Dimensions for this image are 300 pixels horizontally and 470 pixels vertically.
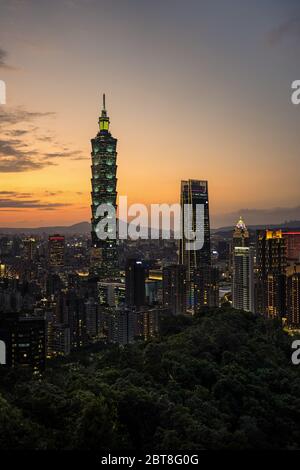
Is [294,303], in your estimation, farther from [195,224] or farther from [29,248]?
[29,248]

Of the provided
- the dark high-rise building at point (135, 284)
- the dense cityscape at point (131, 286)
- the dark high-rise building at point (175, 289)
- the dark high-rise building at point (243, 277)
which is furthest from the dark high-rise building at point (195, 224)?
the dark high-rise building at point (243, 277)

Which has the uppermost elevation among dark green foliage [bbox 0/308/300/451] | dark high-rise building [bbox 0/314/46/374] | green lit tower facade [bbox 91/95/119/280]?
green lit tower facade [bbox 91/95/119/280]

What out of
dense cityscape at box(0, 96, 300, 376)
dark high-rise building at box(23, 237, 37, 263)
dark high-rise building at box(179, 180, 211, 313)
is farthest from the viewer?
dark high-rise building at box(23, 237, 37, 263)

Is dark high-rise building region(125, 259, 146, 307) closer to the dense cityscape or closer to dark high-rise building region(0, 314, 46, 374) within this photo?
the dense cityscape

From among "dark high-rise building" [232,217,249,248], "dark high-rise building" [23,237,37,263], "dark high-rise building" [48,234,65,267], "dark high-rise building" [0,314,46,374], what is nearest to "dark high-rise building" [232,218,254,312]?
"dark high-rise building" [232,217,249,248]

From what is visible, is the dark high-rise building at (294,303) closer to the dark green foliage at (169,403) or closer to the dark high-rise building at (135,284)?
the dark high-rise building at (135,284)

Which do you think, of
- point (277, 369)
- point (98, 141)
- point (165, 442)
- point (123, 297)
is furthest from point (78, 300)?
point (98, 141)
